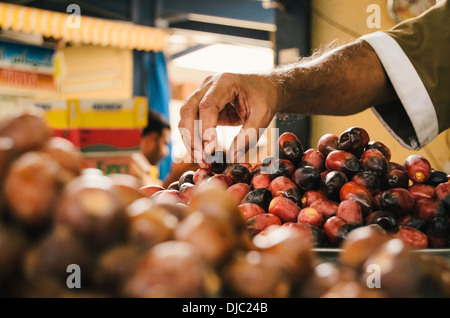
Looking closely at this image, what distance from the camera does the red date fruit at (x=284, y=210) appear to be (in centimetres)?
125

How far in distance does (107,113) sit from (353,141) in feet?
10.8

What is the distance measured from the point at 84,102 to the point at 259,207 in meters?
3.38

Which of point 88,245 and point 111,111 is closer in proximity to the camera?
point 88,245

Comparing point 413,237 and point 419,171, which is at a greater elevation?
point 419,171

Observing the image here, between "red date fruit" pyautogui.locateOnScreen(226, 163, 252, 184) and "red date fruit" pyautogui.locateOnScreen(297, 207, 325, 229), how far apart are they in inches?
10.4

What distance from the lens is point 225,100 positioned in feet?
4.91

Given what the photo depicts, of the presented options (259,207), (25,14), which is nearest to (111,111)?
(25,14)

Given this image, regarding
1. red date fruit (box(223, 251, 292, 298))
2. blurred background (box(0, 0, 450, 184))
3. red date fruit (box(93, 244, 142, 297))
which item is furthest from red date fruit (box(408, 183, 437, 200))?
blurred background (box(0, 0, 450, 184))

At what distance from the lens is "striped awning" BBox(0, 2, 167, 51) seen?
4176 mm

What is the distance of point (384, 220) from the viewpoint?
1.19 meters

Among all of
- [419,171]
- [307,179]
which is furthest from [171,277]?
[419,171]

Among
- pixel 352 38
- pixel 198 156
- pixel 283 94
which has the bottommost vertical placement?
pixel 198 156

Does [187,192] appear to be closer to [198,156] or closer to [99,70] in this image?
[198,156]
